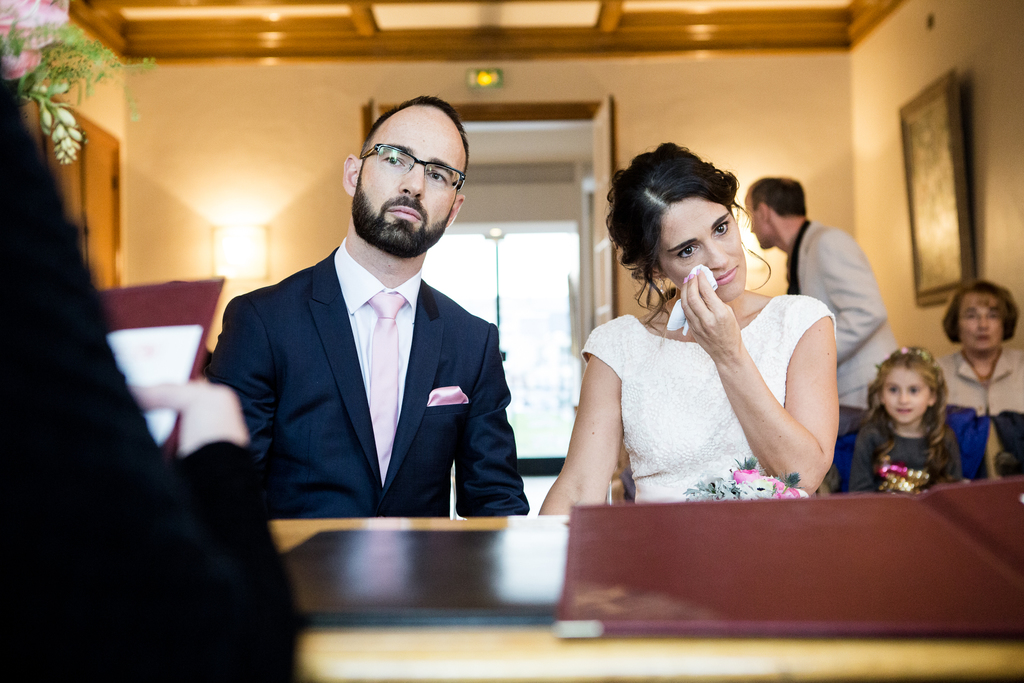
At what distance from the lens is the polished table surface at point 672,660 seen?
1.56ft

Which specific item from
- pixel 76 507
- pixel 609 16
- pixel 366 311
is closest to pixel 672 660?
pixel 76 507

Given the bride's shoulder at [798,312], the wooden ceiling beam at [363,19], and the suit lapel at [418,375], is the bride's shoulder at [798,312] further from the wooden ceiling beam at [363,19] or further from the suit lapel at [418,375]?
the wooden ceiling beam at [363,19]

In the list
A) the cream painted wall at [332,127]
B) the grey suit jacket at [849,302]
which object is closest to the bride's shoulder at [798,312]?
the grey suit jacket at [849,302]

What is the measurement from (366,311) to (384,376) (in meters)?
0.15

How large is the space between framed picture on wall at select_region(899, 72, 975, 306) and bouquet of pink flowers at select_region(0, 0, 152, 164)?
3.96 meters

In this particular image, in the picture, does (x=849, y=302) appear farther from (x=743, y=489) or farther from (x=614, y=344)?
(x=743, y=489)

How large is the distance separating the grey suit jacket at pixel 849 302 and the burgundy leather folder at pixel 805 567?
3019 mm

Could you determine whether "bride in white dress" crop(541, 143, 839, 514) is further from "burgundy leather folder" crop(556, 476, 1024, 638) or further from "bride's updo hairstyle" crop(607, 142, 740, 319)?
"burgundy leather folder" crop(556, 476, 1024, 638)

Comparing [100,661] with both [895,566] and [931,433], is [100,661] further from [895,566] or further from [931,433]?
[931,433]

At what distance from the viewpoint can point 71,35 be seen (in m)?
1.11

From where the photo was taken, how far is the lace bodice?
5.89ft

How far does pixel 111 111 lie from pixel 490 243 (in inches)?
225

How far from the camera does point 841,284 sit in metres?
3.65

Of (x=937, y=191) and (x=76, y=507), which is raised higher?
(x=937, y=191)
